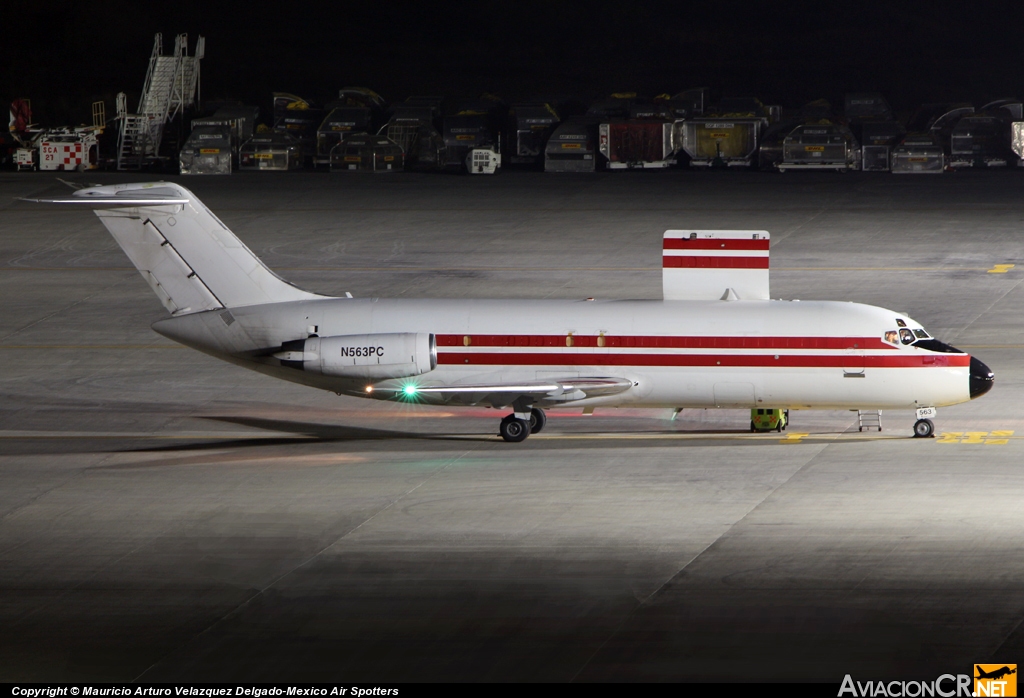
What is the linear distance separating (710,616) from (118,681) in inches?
294

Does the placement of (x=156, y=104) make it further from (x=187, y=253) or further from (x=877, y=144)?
(x=187, y=253)

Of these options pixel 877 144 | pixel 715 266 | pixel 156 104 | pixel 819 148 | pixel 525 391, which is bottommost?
pixel 525 391

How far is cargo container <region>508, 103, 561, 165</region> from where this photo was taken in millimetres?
68875

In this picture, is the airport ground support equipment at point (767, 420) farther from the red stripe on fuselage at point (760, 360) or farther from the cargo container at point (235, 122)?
the cargo container at point (235, 122)

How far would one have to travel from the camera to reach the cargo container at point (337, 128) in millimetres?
69000

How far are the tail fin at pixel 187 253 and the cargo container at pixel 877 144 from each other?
4313cm

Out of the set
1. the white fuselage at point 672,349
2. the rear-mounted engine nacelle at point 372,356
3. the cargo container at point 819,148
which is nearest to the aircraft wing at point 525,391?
the white fuselage at point 672,349

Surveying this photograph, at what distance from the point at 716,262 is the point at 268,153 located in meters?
43.3

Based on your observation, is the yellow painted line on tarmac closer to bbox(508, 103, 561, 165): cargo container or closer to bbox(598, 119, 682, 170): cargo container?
bbox(598, 119, 682, 170): cargo container

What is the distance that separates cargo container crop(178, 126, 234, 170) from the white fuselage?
131 feet

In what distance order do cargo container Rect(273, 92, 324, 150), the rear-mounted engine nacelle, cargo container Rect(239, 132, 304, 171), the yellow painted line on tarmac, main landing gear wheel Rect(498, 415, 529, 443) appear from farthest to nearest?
cargo container Rect(273, 92, 324, 150) < cargo container Rect(239, 132, 304, 171) < main landing gear wheel Rect(498, 415, 529, 443) < the yellow painted line on tarmac < the rear-mounted engine nacelle

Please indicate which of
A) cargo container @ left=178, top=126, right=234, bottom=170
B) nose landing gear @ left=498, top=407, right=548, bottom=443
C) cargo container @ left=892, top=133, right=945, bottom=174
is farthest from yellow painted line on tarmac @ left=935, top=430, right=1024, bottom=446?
cargo container @ left=178, top=126, right=234, bottom=170

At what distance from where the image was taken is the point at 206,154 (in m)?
66.4

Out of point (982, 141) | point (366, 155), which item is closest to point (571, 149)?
point (366, 155)
